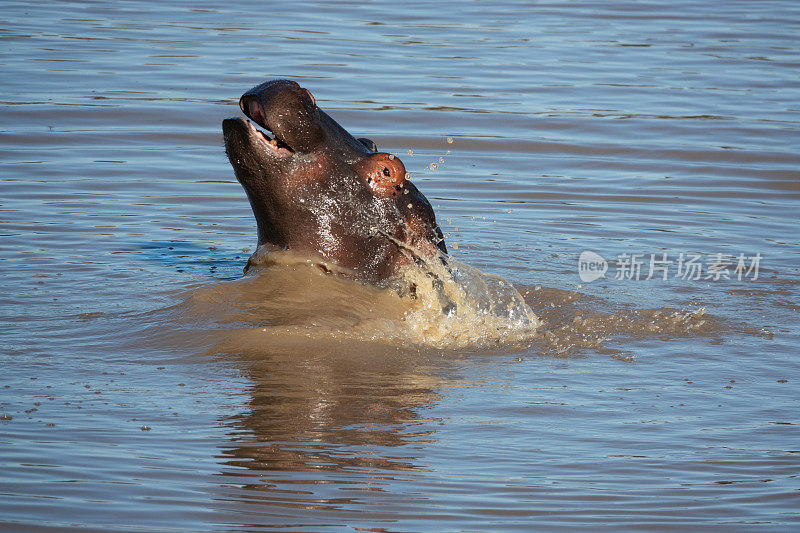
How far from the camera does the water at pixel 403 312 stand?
174 inches

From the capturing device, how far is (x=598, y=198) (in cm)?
1040

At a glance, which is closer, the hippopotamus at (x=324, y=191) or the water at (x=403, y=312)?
the water at (x=403, y=312)

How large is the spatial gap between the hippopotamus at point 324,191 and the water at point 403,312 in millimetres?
226

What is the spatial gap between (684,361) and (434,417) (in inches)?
67.4

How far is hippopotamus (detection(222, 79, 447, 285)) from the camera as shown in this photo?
6133mm

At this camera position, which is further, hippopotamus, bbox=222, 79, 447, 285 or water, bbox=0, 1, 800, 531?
hippopotamus, bbox=222, 79, 447, 285

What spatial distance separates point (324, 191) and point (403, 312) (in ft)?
2.55

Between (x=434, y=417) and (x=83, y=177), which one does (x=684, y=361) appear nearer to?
(x=434, y=417)

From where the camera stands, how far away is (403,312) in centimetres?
644

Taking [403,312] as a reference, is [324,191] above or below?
above

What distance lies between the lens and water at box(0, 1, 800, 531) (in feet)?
14.5

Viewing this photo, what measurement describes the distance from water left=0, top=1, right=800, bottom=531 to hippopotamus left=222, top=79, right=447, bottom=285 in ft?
0.74

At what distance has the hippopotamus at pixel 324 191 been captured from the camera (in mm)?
6133

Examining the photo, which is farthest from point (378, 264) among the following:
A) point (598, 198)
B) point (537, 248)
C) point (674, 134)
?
point (674, 134)
